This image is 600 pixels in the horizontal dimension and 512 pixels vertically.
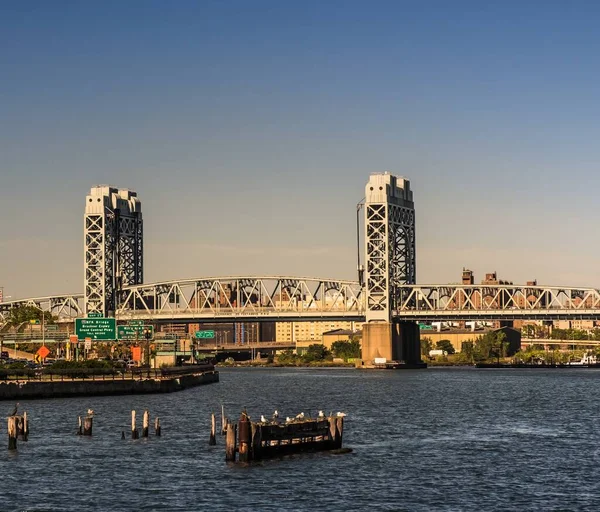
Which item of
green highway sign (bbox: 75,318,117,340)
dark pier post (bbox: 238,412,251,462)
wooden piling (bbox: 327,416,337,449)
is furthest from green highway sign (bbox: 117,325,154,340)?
dark pier post (bbox: 238,412,251,462)

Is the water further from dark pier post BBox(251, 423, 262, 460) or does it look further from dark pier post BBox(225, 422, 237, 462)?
dark pier post BBox(251, 423, 262, 460)

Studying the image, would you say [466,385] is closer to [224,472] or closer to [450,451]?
[450,451]

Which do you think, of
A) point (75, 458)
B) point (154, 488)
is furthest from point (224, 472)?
point (75, 458)

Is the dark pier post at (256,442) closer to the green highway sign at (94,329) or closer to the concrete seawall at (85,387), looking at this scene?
the concrete seawall at (85,387)

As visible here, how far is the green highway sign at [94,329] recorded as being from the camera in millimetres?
168500

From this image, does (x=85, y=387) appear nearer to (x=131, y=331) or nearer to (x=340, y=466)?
(x=131, y=331)

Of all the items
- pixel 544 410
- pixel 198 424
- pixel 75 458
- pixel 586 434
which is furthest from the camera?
pixel 544 410

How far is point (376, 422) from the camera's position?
332 feet

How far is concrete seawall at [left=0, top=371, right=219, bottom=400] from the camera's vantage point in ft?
409

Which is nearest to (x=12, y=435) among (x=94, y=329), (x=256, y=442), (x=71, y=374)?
(x=256, y=442)

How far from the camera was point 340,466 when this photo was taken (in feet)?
233

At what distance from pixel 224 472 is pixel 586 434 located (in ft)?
111

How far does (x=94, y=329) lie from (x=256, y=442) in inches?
3965

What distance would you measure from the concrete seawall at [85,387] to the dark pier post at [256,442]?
5700 cm
